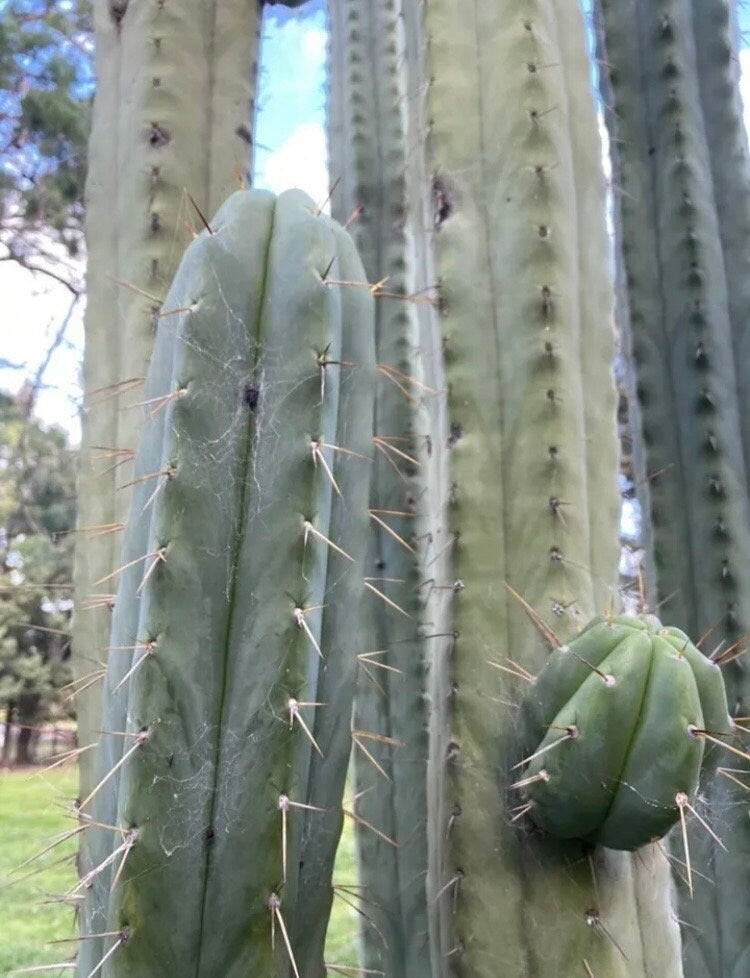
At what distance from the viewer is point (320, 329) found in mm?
1407

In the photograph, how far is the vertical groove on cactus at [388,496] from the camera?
2.26m

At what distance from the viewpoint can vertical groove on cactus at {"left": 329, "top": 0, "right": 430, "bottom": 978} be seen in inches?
88.9

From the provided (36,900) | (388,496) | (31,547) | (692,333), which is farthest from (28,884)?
(692,333)

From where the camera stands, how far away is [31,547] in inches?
330

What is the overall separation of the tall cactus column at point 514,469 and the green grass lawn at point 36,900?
7.32 ft

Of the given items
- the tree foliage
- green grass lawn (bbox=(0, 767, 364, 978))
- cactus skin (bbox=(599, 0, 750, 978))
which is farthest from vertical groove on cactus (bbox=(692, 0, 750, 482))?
the tree foliage

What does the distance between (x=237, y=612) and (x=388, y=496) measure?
117 centimetres

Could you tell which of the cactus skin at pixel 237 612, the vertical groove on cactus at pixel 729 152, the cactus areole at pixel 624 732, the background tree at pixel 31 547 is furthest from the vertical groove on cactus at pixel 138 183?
the background tree at pixel 31 547

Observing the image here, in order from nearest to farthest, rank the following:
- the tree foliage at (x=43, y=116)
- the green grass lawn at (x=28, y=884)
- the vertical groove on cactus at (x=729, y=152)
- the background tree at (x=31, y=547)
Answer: the vertical groove on cactus at (x=729, y=152)
the green grass lawn at (x=28, y=884)
the tree foliage at (x=43, y=116)
the background tree at (x=31, y=547)

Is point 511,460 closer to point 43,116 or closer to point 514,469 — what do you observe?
point 514,469

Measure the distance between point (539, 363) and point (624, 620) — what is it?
495mm

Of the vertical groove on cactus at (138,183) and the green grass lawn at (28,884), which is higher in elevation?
the vertical groove on cactus at (138,183)

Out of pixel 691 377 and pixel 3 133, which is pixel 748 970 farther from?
pixel 3 133

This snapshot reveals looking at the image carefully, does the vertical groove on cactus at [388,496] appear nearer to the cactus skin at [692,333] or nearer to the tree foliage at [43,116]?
the cactus skin at [692,333]
